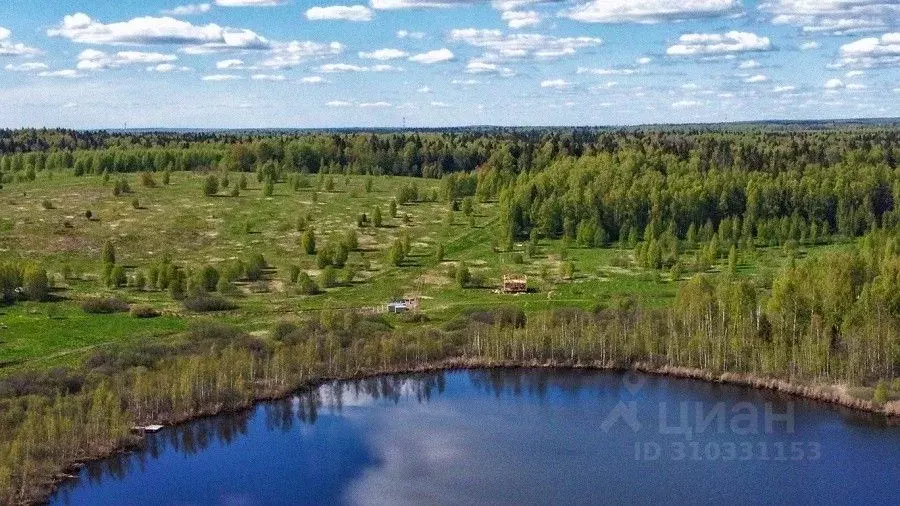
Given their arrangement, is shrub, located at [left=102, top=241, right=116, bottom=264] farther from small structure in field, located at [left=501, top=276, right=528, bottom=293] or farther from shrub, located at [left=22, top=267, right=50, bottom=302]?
small structure in field, located at [left=501, top=276, right=528, bottom=293]

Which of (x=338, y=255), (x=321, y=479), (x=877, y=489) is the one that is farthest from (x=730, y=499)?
(x=338, y=255)

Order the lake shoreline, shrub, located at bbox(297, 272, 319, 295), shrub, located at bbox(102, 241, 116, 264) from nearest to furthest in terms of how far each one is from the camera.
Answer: the lake shoreline
shrub, located at bbox(297, 272, 319, 295)
shrub, located at bbox(102, 241, 116, 264)

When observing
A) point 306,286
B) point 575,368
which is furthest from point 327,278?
point 575,368

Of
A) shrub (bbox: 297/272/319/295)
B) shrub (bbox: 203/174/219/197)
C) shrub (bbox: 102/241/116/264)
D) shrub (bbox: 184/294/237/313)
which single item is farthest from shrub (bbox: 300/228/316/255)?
shrub (bbox: 203/174/219/197)

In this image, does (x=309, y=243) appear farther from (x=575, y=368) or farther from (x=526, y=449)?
(x=526, y=449)

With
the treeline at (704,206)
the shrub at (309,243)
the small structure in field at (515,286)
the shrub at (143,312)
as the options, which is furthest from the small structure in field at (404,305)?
the treeline at (704,206)
